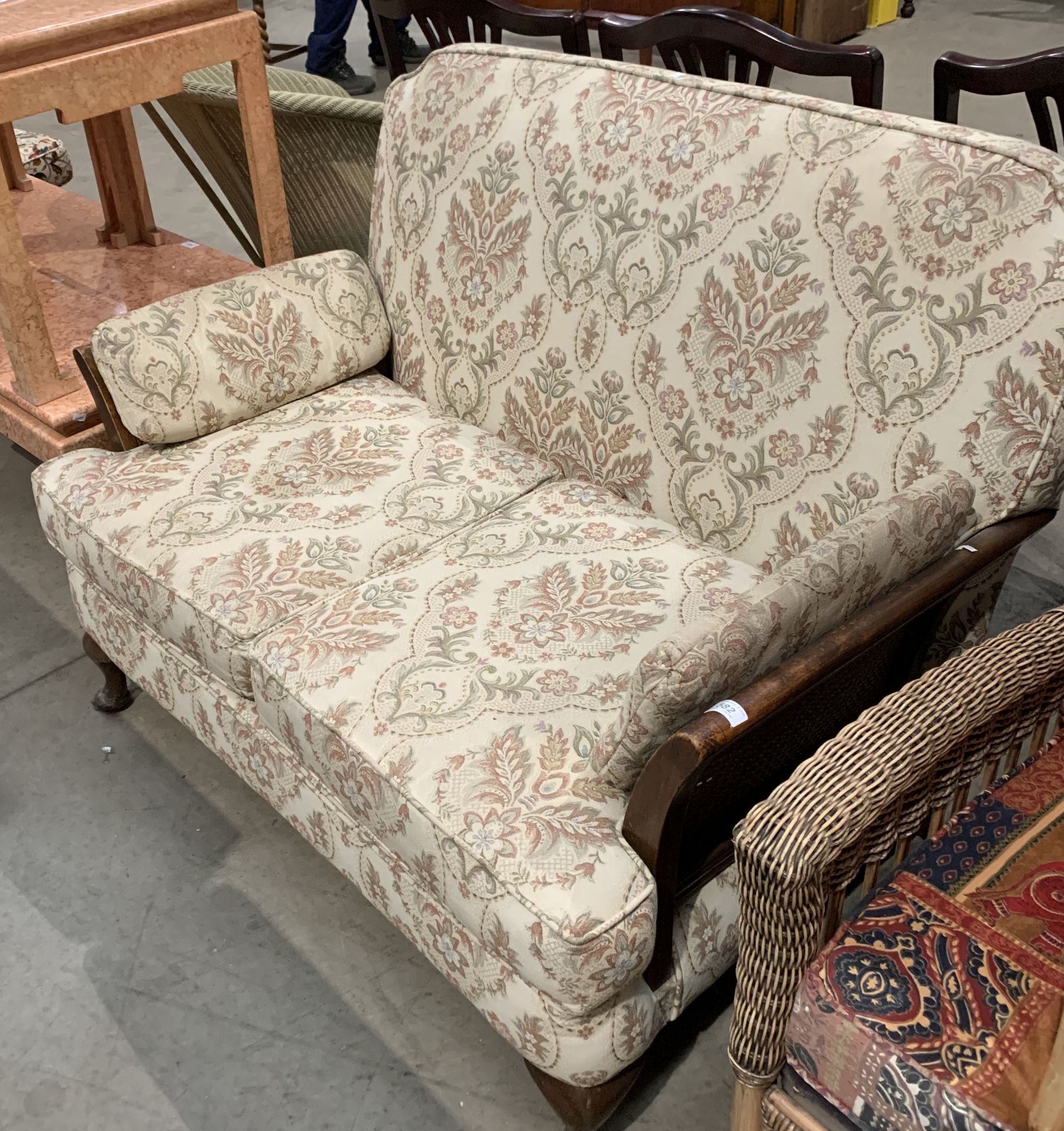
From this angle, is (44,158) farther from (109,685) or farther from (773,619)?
(773,619)

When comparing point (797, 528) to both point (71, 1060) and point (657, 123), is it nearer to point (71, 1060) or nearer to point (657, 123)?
point (657, 123)

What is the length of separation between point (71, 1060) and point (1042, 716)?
3.93 feet

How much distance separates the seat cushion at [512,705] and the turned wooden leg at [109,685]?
0.56 metres

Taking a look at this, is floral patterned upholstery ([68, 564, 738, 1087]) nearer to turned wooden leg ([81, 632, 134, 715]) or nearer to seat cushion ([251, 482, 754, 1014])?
seat cushion ([251, 482, 754, 1014])

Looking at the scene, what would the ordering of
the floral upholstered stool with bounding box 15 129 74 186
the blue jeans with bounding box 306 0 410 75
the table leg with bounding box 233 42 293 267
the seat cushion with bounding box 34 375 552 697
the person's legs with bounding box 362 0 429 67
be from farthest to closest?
the person's legs with bounding box 362 0 429 67 → the blue jeans with bounding box 306 0 410 75 → the floral upholstered stool with bounding box 15 129 74 186 → the table leg with bounding box 233 42 293 267 → the seat cushion with bounding box 34 375 552 697

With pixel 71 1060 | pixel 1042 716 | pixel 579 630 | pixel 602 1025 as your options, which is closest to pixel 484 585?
pixel 579 630

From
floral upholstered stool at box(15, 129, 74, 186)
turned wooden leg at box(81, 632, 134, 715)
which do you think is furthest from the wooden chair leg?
floral upholstered stool at box(15, 129, 74, 186)

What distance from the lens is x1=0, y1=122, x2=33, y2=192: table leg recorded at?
2666 millimetres

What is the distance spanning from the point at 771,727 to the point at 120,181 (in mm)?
1994

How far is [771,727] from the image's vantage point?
43.1 inches

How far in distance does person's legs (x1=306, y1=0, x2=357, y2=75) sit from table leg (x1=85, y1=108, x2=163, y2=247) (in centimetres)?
219

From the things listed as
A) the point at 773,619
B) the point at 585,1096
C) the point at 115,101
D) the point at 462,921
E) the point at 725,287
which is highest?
the point at 115,101

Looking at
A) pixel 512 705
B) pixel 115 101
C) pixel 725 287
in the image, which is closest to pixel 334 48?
pixel 115 101

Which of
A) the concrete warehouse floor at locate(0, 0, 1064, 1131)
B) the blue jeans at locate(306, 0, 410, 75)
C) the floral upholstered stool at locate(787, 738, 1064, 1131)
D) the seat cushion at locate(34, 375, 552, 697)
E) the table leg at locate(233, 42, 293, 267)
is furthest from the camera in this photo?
the blue jeans at locate(306, 0, 410, 75)
